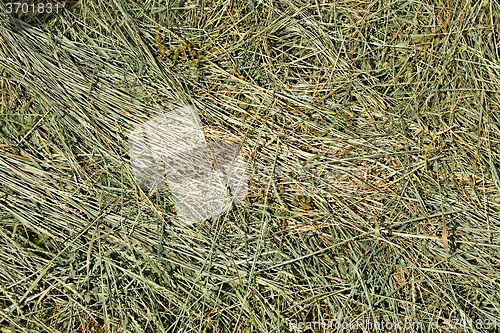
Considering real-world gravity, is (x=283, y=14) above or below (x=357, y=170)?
above

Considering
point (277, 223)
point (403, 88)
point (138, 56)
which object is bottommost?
point (277, 223)

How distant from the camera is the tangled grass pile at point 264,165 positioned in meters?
1.74

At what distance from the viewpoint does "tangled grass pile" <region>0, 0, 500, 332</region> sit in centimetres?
174

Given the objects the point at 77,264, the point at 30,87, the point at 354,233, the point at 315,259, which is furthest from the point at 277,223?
the point at 30,87

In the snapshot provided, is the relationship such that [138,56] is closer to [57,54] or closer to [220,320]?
[57,54]

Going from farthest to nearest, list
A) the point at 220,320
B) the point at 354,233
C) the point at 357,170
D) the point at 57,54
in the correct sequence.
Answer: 1. the point at 57,54
2. the point at 357,170
3. the point at 354,233
4. the point at 220,320

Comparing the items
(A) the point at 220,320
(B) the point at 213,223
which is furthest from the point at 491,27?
(A) the point at 220,320

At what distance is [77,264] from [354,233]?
1.30 metres

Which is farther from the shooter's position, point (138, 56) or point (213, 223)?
point (138, 56)

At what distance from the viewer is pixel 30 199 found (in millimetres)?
1852

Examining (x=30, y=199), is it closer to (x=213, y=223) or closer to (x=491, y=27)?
(x=213, y=223)

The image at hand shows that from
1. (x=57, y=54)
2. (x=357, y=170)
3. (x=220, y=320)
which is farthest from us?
(x=57, y=54)

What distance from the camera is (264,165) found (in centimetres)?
195

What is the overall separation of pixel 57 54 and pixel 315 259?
1.72 meters
